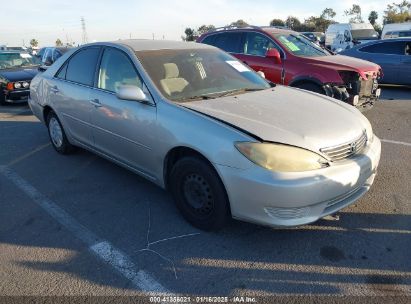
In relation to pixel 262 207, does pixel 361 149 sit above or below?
above

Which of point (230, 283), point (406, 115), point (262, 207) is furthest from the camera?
point (406, 115)

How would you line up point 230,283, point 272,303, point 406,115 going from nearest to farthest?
point 272,303, point 230,283, point 406,115

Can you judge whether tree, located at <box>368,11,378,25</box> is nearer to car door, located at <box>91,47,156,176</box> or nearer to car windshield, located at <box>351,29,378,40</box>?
car windshield, located at <box>351,29,378,40</box>

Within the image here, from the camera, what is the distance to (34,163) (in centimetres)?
519

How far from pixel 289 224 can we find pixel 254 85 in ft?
6.32

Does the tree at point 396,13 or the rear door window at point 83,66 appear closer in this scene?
the rear door window at point 83,66

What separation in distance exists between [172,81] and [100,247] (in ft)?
5.64

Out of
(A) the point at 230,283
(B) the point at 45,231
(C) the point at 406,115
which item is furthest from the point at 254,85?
(C) the point at 406,115

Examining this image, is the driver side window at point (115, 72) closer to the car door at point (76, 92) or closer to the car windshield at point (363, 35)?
the car door at point (76, 92)

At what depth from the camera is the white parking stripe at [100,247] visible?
2.64m

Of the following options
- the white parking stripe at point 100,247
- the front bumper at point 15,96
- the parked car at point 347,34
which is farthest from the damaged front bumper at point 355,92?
the parked car at point 347,34

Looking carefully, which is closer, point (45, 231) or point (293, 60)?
point (45, 231)

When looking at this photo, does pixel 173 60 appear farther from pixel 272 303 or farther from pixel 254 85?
pixel 272 303

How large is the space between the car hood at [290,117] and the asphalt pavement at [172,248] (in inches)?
32.7
